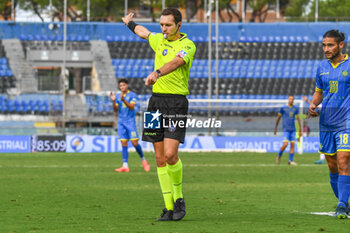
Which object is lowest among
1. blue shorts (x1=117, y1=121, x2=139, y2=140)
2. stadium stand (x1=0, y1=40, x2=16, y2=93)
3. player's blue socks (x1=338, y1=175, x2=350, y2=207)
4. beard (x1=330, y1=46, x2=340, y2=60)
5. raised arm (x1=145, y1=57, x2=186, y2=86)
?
stadium stand (x1=0, y1=40, x2=16, y2=93)

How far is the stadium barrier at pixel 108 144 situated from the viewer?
30.5 m

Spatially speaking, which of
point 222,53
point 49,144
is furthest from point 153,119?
point 222,53

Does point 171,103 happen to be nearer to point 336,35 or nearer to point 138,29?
point 138,29

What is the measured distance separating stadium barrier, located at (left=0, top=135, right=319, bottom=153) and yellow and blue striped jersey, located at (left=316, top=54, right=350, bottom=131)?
72.3 feet

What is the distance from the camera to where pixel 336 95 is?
27.7ft

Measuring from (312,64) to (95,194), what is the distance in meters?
38.3

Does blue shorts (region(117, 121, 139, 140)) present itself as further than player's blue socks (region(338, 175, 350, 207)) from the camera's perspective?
Yes

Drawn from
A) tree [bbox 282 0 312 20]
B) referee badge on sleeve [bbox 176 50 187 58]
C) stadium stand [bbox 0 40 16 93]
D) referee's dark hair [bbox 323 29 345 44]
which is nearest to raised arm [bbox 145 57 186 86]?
referee badge on sleeve [bbox 176 50 187 58]

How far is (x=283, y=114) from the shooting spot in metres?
23.4

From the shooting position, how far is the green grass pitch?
7.59 metres

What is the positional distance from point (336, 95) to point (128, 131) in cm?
1001

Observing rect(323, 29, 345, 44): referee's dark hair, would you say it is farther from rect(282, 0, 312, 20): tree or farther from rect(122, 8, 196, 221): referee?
rect(282, 0, 312, 20): tree

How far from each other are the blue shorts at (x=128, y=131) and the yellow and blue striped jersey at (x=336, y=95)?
31.8 ft

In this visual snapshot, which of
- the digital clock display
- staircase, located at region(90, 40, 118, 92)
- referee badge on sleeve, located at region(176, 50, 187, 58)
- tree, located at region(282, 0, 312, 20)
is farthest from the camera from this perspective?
tree, located at region(282, 0, 312, 20)
